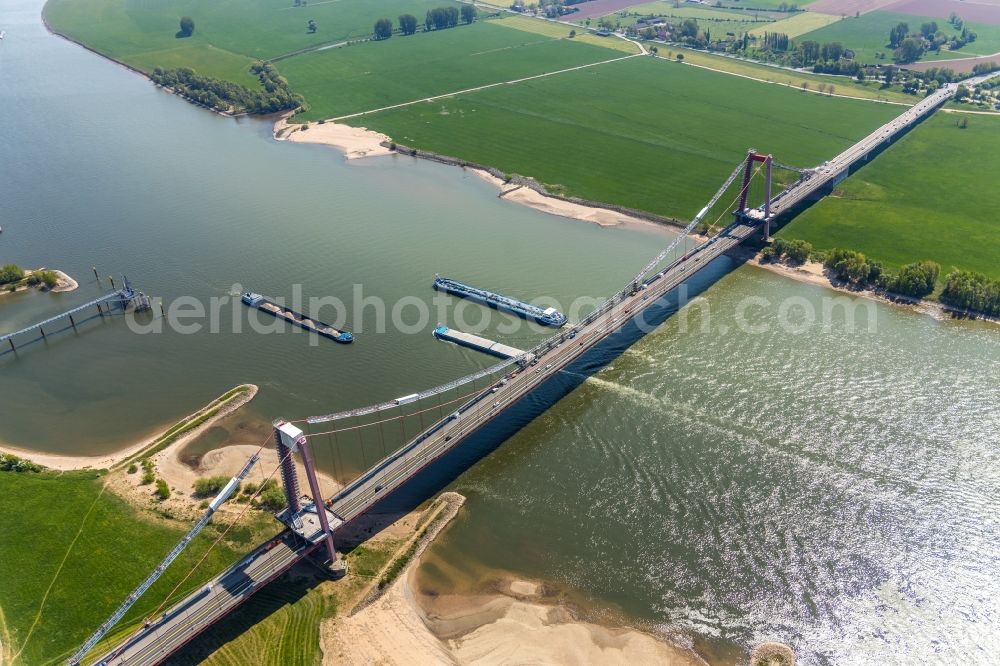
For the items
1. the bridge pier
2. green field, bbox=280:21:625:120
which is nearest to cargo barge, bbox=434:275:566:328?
the bridge pier

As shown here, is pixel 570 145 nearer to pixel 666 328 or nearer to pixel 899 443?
pixel 666 328

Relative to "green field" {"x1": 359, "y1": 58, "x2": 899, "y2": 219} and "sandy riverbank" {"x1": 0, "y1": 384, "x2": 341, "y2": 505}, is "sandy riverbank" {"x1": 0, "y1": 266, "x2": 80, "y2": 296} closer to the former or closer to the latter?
"sandy riverbank" {"x1": 0, "y1": 384, "x2": 341, "y2": 505}

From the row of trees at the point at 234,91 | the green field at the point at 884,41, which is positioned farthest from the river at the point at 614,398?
the green field at the point at 884,41

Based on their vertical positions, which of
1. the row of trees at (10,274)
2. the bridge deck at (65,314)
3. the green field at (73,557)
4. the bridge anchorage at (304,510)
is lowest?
the green field at (73,557)

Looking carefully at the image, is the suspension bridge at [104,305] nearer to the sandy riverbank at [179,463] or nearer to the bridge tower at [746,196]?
the sandy riverbank at [179,463]

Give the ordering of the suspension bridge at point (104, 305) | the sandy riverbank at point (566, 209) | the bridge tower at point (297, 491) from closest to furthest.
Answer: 1. the bridge tower at point (297, 491)
2. the suspension bridge at point (104, 305)
3. the sandy riverbank at point (566, 209)

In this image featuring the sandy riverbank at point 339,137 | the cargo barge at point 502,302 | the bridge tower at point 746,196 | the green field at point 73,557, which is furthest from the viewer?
A: the sandy riverbank at point 339,137

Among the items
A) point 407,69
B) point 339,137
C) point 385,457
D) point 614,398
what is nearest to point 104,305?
point 385,457
